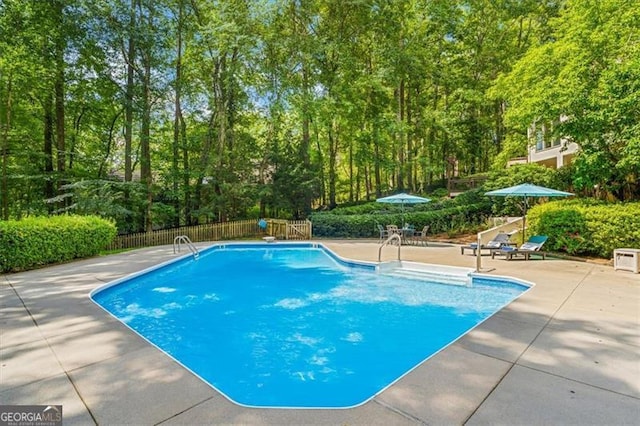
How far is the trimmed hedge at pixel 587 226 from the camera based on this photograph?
8055mm

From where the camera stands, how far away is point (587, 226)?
8.87m

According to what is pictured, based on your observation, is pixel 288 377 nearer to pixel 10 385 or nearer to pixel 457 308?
pixel 10 385

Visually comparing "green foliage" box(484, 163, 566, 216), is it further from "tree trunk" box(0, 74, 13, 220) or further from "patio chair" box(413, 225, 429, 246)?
"tree trunk" box(0, 74, 13, 220)

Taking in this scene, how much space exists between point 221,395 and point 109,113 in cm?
1971

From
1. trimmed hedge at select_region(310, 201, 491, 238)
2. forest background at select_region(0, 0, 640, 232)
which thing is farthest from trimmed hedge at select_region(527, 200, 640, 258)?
trimmed hedge at select_region(310, 201, 491, 238)

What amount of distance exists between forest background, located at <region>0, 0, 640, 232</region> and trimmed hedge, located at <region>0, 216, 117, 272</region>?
2.95 m

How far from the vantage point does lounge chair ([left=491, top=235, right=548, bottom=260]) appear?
9.07m

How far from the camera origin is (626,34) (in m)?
9.59

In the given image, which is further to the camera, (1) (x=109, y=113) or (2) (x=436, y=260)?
(1) (x=109, y=113)

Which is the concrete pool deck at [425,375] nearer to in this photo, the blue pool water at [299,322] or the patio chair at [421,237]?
the blue pool water at [299,322]

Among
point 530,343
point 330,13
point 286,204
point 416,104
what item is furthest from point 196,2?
point 530,343

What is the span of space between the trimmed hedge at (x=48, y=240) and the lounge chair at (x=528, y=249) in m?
12.6

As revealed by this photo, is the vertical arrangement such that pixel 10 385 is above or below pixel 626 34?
below

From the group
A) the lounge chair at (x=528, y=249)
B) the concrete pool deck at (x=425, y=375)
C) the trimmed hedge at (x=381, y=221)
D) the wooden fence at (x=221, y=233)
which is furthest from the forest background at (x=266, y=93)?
the concrete pool deck at (x=425, y=375)
